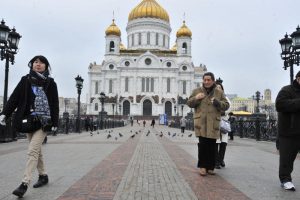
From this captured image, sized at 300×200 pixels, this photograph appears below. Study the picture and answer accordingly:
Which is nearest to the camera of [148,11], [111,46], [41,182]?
[41,182]

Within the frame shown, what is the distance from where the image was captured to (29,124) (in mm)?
5266

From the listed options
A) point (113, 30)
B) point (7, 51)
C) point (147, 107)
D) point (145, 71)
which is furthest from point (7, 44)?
point (113, 30)

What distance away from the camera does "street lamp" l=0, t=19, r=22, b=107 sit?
15500 millimetres

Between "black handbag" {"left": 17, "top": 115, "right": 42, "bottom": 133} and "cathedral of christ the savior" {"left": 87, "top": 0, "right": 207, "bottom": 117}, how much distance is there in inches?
2876

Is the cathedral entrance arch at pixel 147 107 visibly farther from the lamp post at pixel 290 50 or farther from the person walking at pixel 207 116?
the person walking at pixel 207 116

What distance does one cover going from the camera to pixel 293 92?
19.4 ft

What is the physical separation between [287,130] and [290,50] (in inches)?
448

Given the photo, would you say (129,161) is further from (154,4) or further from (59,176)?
(154,4)

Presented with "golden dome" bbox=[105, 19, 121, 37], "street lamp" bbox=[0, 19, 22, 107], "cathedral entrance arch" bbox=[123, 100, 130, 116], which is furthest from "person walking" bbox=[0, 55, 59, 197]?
"golden dome" bbox=[105, 19, 121, 37]

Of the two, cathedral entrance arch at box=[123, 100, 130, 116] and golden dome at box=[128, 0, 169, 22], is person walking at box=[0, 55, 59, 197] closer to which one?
cathedral entrance arch at box=[123, 100, 130, 116]

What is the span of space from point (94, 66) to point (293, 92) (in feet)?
272

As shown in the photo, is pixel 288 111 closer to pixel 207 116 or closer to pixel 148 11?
pixel 207 116

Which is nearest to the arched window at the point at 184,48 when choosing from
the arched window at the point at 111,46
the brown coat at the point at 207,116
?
the arched window at the point at 111,46

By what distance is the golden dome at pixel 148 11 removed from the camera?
8338cm
